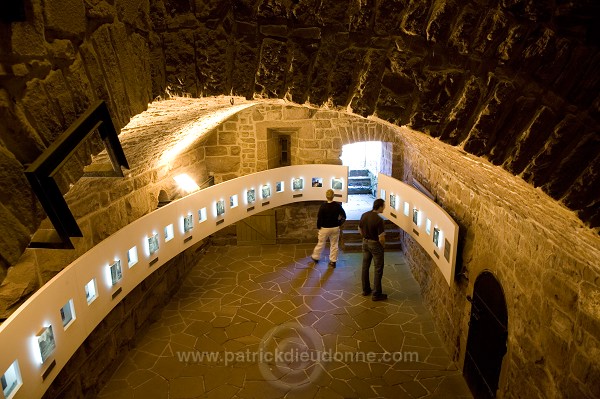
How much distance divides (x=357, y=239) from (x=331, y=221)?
1.37m

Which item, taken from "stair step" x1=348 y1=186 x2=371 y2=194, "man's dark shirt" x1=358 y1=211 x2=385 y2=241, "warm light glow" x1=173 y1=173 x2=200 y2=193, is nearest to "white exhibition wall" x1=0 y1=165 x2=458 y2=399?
"man's dark shirt" x1=358 y1=211 x2=385 y2=241

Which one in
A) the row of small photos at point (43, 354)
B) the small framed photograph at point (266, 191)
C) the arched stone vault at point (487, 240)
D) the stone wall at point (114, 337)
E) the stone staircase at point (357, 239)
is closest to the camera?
the row of small photos at point (43, 354)

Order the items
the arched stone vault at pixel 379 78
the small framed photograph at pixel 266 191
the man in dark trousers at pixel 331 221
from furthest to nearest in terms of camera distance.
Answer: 1. the man in dark trousers at pixel 331 221
2. the small framed photograph at pixel 266 191
3. the arched stone vault at pixel 379 78

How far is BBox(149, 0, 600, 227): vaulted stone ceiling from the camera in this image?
1.71m

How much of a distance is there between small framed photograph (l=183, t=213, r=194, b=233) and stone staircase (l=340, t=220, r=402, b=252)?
407 centimetres

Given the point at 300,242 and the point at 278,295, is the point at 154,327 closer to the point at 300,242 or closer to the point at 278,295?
the point at 278,295

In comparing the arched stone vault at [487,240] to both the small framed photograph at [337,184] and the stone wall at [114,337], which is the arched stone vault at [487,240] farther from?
the small framed photograph at [337,184]

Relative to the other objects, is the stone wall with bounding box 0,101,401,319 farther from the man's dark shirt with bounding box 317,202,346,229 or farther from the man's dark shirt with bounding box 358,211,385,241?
the man's dark shirt with bounding box 358,211,385,241

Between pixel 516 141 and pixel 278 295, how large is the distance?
583 centimetres

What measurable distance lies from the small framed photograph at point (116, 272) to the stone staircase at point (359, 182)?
26.6 ft

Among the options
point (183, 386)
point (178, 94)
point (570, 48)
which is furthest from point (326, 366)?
point (570, 48)

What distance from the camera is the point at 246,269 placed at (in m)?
8.27

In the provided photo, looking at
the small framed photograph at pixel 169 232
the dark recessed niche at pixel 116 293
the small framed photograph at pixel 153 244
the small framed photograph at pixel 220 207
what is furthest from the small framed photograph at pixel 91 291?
the small framed photograph at pixel 220 207

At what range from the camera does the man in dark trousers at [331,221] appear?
26.2 feet
